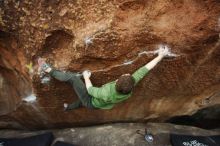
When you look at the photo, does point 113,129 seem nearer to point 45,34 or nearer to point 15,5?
point 45,34

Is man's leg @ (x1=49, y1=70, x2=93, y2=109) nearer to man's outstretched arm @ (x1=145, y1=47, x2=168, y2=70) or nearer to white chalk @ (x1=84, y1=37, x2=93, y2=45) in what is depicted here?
white chalk @ (x1=84, y1=37, x2=93, y2=45)

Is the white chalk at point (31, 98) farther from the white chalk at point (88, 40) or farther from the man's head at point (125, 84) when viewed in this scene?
the man's head at point (125, 84)

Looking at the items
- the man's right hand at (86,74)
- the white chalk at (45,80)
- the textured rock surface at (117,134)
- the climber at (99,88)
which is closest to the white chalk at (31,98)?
the white chalk at (45,80)

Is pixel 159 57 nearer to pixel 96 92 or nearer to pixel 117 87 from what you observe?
pixel 117 87

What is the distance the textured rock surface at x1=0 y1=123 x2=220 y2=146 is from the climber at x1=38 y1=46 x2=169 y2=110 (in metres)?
1.08

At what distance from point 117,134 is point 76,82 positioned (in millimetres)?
1528

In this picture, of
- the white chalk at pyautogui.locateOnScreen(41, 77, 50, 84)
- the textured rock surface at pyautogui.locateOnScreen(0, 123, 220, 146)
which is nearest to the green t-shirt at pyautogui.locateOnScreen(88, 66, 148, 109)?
the white chalk at pyautogui.locateOnScreen(41, 77, 50, 84)

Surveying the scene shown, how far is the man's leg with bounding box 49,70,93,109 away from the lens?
217 inches

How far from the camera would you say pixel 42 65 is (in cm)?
557

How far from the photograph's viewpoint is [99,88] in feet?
17.4

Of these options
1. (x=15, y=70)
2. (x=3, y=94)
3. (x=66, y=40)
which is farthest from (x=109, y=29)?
(x=3, y=94)

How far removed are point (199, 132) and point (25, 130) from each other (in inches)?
118

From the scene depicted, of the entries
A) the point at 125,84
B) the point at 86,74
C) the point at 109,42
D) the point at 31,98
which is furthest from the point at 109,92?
the point at 31,98

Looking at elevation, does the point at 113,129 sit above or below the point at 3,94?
below
